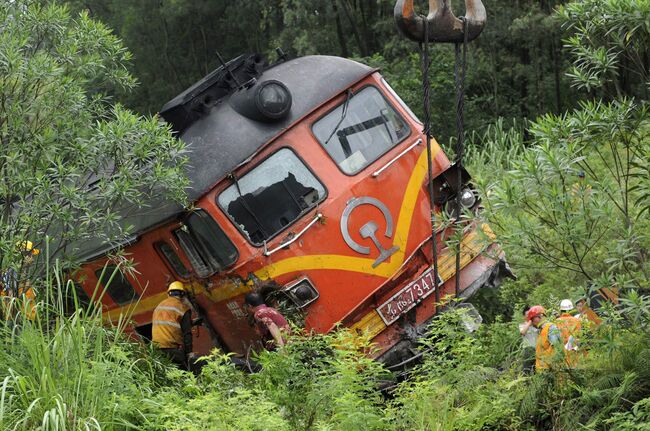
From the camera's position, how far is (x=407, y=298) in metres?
9.52

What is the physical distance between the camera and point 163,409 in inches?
258

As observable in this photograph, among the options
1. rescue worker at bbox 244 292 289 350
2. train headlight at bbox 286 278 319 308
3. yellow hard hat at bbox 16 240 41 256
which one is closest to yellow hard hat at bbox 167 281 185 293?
rescue worker at bbox 244 292 289 350

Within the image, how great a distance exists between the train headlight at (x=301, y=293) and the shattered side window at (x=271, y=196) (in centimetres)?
47

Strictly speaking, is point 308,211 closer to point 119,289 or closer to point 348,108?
point 348,108

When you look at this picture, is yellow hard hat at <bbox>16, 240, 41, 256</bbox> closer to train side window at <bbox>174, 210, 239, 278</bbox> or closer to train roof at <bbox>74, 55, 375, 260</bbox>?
train roof at <bbox>74, 55, 375, 260</bbox>

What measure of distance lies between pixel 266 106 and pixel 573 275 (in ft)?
12.4

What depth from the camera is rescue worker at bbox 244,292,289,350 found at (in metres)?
8.63

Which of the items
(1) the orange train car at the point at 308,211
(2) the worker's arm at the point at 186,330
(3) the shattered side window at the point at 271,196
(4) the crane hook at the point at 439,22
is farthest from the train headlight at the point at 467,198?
(2) the worker's arm at the point at 186,330

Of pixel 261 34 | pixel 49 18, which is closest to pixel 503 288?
pixel 49 18

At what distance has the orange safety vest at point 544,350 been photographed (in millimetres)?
6949

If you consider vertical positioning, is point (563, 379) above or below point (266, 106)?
below

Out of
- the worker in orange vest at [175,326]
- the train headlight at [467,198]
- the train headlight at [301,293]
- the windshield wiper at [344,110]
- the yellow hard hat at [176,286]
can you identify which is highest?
the windshield wiper at [344,110]

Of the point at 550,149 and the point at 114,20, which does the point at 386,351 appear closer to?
the point at 550,149

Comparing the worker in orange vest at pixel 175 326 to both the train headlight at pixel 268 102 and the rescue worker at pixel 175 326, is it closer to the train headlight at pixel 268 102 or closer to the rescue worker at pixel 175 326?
the rescue worker at pixel 175 326
